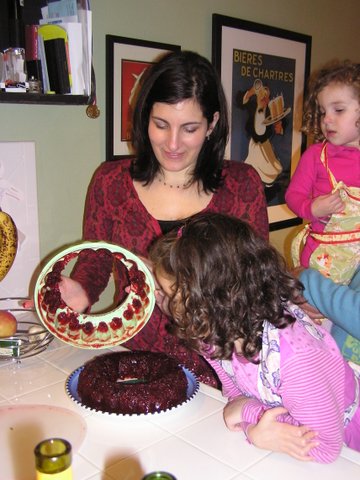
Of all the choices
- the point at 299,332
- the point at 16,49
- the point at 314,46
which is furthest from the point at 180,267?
the point at 314,46

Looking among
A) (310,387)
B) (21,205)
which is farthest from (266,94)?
(310,387)

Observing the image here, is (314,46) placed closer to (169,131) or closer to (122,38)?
(122,38)

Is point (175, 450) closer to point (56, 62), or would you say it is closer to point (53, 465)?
point (53, 465)

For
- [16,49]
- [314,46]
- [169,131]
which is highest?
[314,46]

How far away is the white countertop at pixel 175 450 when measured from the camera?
863mm

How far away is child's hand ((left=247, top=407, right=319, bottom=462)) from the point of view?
90 cm

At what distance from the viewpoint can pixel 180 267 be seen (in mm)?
1002

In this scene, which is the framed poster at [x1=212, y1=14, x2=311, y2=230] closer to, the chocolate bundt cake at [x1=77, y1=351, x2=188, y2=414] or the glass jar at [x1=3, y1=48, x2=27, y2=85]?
the glass jar at [x1=3, y1=48, x2=27, y2=85]

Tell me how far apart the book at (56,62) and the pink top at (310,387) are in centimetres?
95

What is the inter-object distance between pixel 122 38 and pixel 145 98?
0.51m

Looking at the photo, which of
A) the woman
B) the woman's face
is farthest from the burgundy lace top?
the woman's face

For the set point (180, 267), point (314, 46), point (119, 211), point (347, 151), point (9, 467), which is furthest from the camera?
point (314, 46)

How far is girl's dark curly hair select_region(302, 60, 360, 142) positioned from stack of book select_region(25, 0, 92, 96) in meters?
0.74

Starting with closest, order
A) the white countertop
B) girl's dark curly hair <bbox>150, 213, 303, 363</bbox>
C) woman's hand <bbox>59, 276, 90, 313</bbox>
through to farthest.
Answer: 1. the white countertop
2. girl's dark curly hair <bbox>150, 213, 303, 363</bbox>
3. woman's hand <bbox>59, 276, 90, 313</bbox>
